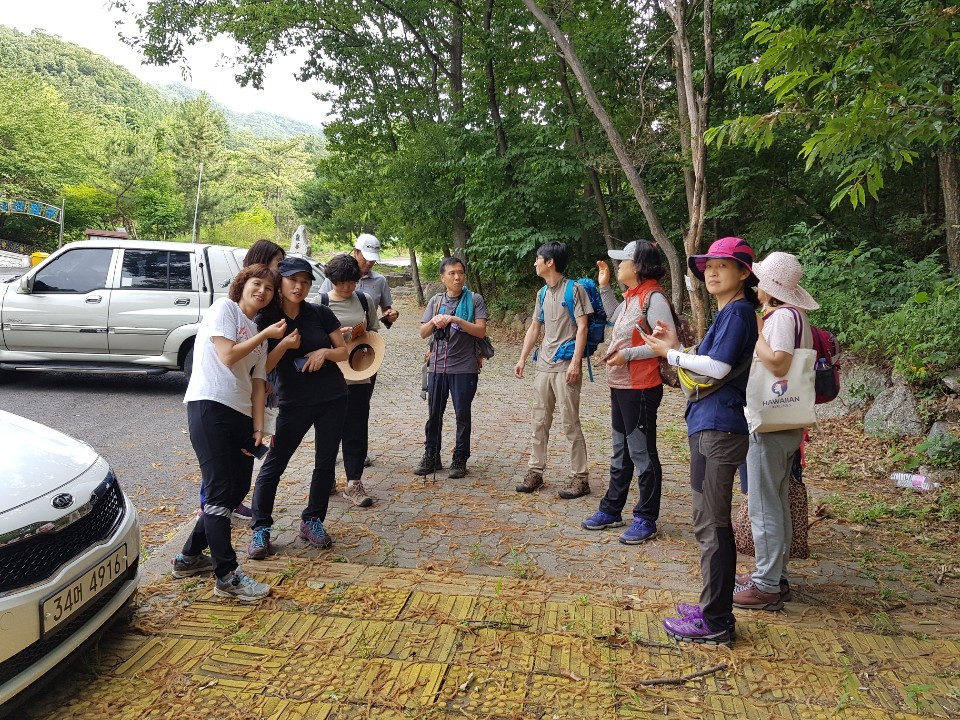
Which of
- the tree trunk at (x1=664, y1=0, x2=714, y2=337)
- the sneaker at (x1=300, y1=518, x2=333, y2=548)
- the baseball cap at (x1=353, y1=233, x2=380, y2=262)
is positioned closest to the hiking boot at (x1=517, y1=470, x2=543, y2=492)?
the sneaker at (x1=300, y1=518, x2=333, y2=548)

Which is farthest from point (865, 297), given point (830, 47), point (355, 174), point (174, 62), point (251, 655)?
point (174, 62)

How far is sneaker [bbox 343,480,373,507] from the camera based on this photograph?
5.13 meters

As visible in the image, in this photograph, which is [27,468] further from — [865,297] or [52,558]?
[865,297]

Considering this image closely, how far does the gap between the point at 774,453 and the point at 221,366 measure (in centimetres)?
290

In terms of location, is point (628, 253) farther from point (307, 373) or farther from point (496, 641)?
point (496, 641)

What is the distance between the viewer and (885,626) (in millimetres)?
3381

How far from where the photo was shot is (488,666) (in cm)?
300

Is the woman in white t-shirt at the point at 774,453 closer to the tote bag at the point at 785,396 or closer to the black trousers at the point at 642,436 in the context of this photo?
the tote bag at the point at 785,396

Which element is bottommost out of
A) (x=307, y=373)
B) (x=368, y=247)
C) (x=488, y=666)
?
(x=488, y=666)

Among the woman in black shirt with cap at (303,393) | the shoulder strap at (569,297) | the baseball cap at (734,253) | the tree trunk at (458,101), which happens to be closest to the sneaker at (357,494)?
the woman in black shirt with cap at (303,393)

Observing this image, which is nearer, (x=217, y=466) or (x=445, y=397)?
(x=217, y=466)

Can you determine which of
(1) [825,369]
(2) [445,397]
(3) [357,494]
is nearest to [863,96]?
(1) [825,369]

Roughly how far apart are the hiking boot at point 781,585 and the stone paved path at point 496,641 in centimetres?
7

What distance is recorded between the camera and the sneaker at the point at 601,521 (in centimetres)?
470
